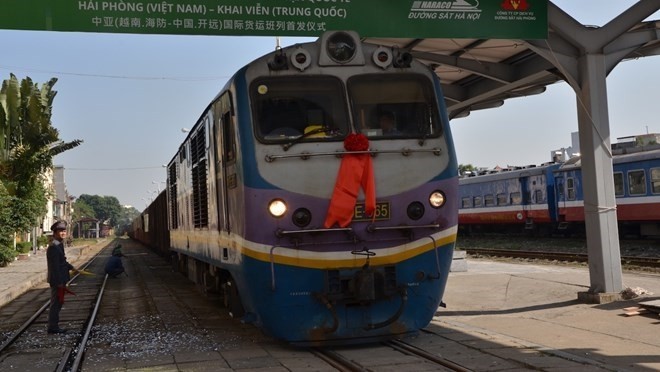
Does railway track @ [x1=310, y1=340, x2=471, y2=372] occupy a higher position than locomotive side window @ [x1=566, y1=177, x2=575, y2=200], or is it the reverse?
locomotive side window @ [x1=566, y1=177, x2=575, y2=200]

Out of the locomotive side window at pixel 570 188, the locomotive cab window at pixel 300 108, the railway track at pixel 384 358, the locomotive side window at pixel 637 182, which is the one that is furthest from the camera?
the locomotive side window at pixel 570 188

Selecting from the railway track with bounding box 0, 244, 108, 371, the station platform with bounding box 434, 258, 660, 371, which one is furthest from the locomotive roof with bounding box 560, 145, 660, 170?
the railway track with bounding box 0, 244, 108, 371

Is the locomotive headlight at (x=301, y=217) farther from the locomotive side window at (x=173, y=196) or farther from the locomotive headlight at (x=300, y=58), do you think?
the locomotive side window at (x=173, y=196)

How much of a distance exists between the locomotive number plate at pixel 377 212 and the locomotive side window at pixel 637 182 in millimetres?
17152

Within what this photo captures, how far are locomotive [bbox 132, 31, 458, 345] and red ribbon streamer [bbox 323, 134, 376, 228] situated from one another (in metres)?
0.01

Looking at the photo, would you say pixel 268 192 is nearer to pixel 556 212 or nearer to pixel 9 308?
pixel 9 308

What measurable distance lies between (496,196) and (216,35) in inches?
992

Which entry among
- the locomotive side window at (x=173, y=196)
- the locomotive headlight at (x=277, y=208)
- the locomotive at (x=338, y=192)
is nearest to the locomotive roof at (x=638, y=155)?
the locomotive side window at (x=173, y=196)

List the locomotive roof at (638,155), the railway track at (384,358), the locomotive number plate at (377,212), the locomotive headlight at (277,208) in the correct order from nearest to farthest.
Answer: the railway track at (384,358)
the locomotive headlight at (277,208)
the locomotive number plate at (377,212)
the locomotive roof at (638,155)

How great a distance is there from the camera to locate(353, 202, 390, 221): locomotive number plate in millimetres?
6988

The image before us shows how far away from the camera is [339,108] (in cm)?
741

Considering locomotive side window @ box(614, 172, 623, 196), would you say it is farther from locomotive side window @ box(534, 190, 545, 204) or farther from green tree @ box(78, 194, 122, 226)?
green tree @ box(78, 194, 122, 226)

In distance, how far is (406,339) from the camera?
7863 millimetres

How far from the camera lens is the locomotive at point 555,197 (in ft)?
70.7
